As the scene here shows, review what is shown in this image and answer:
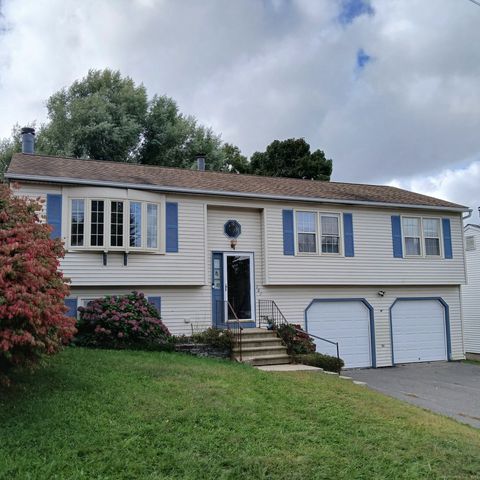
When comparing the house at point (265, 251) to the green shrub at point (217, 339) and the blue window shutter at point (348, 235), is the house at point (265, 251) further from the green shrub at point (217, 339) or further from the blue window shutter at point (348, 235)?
the green shrub at point (217, 339)

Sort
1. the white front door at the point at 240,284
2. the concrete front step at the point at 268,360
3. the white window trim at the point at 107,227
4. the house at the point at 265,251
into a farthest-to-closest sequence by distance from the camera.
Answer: the white front door at the point at 240,284
the house at the point at 265,251
the white window trim at the point at 107,227
the concrete front step at the point at 268,360

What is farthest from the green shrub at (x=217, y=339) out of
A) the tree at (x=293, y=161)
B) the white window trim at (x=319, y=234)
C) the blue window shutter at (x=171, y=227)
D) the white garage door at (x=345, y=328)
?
the tree at (x=293, y=161)

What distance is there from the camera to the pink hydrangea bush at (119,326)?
35.6 ft

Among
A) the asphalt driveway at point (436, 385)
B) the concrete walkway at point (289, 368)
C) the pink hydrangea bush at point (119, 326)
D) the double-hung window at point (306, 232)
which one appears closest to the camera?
the asphalt driveway at point (436, 385)

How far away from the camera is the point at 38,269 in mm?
5793

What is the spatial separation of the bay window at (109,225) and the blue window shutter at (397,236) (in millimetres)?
7997

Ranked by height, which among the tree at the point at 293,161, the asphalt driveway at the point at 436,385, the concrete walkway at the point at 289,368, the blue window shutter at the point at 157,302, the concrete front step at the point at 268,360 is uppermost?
the tree at the point at 293,161

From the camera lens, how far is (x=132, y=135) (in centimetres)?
2875

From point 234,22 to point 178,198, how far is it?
212 inches

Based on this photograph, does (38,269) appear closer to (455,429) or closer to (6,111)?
(455,429)

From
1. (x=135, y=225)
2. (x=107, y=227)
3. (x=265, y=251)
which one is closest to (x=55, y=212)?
(x=107, y=227)

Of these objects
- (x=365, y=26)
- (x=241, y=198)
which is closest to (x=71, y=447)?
(x=241, y=198)

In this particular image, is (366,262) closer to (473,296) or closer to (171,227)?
(171,227)

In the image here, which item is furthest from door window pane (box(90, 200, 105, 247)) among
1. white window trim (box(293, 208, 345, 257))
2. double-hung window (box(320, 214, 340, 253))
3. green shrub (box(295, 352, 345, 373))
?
double-hung window (box(320, 214, 340, 253))
